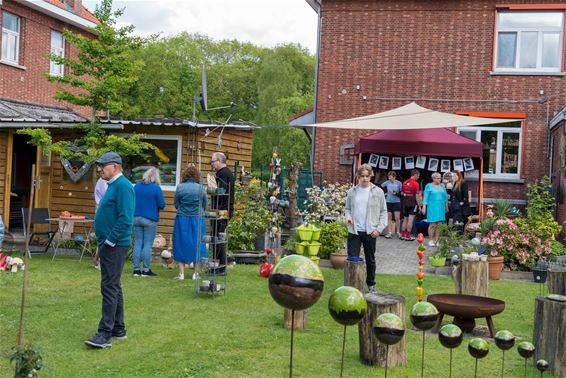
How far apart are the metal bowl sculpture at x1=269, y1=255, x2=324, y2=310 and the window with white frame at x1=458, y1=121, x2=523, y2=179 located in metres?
15.3

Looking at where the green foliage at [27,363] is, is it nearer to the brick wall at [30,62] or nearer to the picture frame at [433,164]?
the picture frame at [433,164]

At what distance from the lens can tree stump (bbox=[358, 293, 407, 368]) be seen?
6301mm

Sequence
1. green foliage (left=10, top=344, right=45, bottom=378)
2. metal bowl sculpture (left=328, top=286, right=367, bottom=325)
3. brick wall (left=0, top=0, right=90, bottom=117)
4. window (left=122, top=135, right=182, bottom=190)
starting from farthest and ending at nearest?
brick wall (left=0, top=0, right=90, bottom=117), window (left=122, top=135, right=182, bottom=190), green foliage (left=10, top=344, right=45, bottom=378), metal bowl sculpture (left=328, top=286, right=367, bottom=325)

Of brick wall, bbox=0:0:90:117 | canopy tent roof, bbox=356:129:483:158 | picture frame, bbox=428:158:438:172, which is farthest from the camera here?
brick wall, bbox=0:0:90:117

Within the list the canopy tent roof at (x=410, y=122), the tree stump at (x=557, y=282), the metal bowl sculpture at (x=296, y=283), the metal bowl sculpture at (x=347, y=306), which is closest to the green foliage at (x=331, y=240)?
the canopy tent roof at (x=410, y=122)

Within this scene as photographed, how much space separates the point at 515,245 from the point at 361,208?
4084mm

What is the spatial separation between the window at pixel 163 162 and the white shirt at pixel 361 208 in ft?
18.2

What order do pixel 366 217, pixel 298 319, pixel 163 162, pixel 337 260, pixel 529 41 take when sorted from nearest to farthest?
1. pixel 298 319
2. pixel 366 217
3. pixel 337 260
4. pixel 163 162
5. pixel 529 41

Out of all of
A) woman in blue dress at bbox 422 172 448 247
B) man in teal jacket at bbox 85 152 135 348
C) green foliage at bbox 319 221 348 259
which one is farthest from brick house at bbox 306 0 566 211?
man in teal jacket at bbox 85 152 135 348

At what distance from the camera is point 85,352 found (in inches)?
255

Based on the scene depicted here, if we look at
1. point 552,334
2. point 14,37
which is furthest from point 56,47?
point 552,334

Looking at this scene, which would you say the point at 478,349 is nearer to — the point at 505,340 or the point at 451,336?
the point at 451,336

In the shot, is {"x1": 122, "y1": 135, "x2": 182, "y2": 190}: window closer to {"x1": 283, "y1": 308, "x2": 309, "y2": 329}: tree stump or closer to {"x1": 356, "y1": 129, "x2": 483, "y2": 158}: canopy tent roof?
{"x1": 356, "y1": 129, "x2": 483, "y2": 158}: canopy tent roof

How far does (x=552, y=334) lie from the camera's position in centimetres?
623
